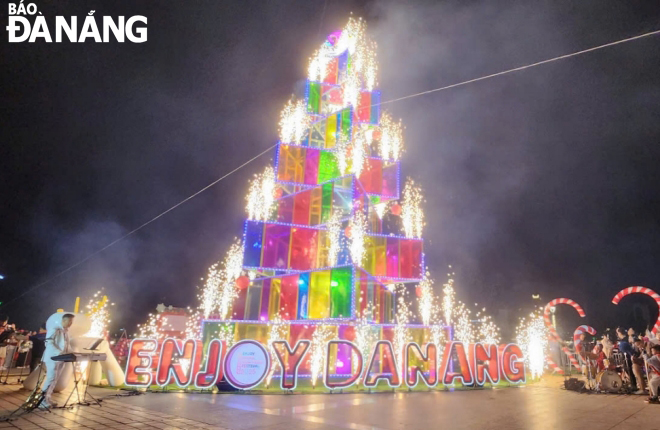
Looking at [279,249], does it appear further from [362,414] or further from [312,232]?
[362,414]

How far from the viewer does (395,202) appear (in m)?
20.7

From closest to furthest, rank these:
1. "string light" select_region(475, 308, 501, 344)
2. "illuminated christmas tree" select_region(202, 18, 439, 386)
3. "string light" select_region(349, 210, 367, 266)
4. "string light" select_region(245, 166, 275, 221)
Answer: "illuminated christmas tree" select_region(202, 18, 439, 386)
"string light" select_region(349, 210, 367, 266)
"string light" select_region(245, 166, 275, 221)
"string light" select_region(475, 308, 501, 344)

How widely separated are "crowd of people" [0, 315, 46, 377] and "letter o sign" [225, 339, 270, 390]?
212 inches

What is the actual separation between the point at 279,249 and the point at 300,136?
715 centimetres

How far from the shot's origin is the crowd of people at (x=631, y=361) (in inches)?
400

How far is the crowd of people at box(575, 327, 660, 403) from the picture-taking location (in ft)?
33.4

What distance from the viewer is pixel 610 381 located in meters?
12.0

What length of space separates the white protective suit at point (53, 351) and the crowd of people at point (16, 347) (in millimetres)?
2936

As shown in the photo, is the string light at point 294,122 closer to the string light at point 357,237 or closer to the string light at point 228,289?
the string light at point 357,237

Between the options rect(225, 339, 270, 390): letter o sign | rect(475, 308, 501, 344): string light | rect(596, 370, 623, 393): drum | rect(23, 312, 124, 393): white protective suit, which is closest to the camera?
rect(23, 312, 124, 393): white protective suit

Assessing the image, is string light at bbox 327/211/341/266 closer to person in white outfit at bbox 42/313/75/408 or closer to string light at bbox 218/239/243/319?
string light at bbox 218/239/243/319

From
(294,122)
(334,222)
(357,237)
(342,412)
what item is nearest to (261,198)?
Answer: (334,222)

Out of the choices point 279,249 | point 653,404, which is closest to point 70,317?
point 279,249

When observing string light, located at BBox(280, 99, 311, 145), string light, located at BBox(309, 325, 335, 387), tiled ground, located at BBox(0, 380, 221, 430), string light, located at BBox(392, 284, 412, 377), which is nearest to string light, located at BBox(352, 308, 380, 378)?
string light, located at BBox(392, 284, 412, 377)
